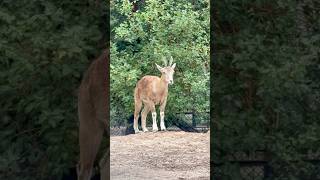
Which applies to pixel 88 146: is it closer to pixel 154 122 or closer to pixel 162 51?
pixel 154 122

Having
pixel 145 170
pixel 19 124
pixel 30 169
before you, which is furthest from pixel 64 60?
pixel 145 170

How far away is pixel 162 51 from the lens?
3617 mm

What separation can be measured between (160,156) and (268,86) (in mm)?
955

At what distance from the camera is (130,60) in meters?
3.55

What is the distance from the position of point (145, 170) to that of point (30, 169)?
0.82 m

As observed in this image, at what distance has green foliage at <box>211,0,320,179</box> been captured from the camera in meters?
2.92

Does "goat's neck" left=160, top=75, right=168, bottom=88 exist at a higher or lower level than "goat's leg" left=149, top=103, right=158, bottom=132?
higher

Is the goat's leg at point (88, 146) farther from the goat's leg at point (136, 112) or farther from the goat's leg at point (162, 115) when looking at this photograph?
the goat's leg at point (162, 115)

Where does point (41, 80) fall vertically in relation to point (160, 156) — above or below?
above

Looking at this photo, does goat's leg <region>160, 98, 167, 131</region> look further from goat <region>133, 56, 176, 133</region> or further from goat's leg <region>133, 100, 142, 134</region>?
goat's leg <region>133, 100, 142, 134</region>

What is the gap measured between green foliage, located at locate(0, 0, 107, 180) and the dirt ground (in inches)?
21.2

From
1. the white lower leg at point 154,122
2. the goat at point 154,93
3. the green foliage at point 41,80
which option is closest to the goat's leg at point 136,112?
the goat at point 154,93

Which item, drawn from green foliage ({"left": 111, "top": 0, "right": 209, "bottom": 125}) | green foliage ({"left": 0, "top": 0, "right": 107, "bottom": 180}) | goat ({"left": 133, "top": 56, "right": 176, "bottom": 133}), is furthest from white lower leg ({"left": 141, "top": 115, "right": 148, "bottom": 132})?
green foliage ({"left": 0, "top": 0, "right": 107, "bottom": 180})

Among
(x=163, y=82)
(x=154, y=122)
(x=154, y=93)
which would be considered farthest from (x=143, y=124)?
(x=163, y=82)
